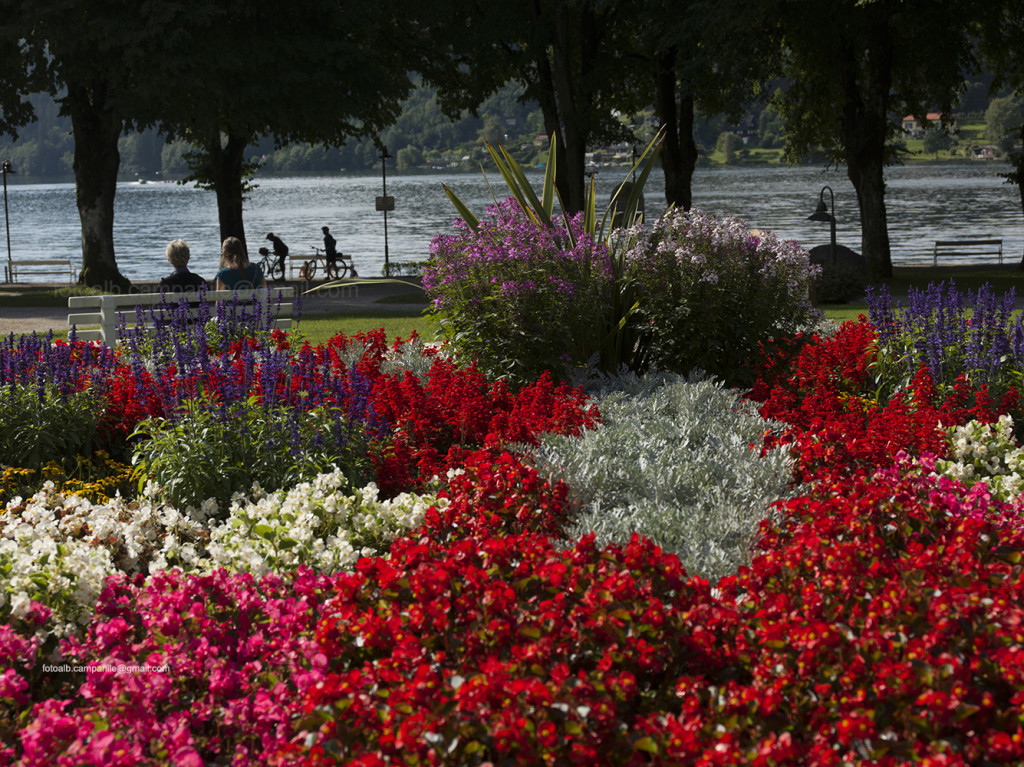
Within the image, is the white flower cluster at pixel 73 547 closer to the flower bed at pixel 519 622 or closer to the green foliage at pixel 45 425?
the flower bed at pixel 519 622

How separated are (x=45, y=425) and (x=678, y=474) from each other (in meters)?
3.55

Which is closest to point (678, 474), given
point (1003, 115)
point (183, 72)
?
point (183, 72)

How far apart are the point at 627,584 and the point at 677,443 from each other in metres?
2.48

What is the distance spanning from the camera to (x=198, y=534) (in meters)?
4.49

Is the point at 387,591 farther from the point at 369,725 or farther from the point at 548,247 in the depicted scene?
the point at 548,247

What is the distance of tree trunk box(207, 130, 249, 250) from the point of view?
23328 mm

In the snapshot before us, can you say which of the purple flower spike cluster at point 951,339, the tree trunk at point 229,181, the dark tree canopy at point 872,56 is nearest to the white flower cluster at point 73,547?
the purple flower spike cluster at point 951,339

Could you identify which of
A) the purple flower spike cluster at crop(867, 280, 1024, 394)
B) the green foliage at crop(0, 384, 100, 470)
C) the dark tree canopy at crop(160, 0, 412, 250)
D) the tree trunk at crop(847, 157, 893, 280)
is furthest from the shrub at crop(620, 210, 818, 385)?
the tree trunk at crop(847, 157, 893, 280)

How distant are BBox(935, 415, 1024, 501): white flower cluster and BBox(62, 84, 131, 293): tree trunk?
19.2 m

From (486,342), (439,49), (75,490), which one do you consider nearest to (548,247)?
(486,342)

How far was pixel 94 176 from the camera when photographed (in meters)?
21.5

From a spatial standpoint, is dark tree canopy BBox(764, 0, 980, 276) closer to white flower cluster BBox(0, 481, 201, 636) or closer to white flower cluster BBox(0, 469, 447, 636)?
white flower cluster BBox(0, 469, 447, 636)

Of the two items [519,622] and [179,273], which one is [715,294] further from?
[179,273]

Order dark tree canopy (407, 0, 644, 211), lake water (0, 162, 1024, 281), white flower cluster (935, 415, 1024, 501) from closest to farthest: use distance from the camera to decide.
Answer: white flower cluster (935, 415, 1024, 501)
dark tree canopy (407, 0, 644, 211)
lake water (0, 162, 1024, 281)
